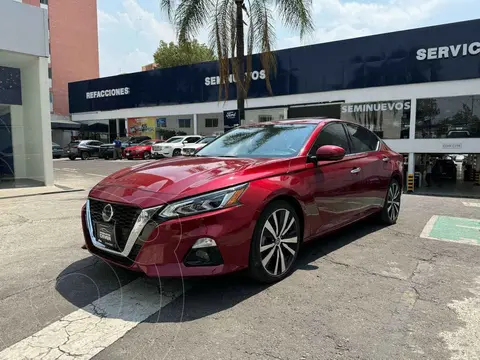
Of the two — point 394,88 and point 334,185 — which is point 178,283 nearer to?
point 334,185

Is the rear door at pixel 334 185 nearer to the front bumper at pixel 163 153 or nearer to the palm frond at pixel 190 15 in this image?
the palm frond at pixel 190 15

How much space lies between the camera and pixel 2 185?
10.8 m

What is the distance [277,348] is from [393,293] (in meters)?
1.45

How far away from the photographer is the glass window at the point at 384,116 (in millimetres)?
16844

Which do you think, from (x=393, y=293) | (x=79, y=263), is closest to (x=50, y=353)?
(x=79, y=263)

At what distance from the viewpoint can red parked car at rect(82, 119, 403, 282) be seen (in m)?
3.05

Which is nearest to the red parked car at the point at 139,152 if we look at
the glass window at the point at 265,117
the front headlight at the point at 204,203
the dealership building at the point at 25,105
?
the glass window at the point at 265,117

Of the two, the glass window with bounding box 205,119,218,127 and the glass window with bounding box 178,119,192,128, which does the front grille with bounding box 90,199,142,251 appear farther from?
the glass window with bounding box 178,119,192,128

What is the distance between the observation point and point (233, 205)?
316cm

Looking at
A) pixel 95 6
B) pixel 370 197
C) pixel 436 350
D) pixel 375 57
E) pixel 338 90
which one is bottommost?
pixel 436 350

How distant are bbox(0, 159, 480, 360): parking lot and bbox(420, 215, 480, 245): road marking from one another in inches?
16.6

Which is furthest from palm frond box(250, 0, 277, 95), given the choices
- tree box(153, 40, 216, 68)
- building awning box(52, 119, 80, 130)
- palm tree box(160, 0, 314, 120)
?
tree box(153, 40, 216, 68)

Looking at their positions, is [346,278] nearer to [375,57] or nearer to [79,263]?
[79,263]

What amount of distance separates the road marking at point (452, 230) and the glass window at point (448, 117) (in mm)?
10206
